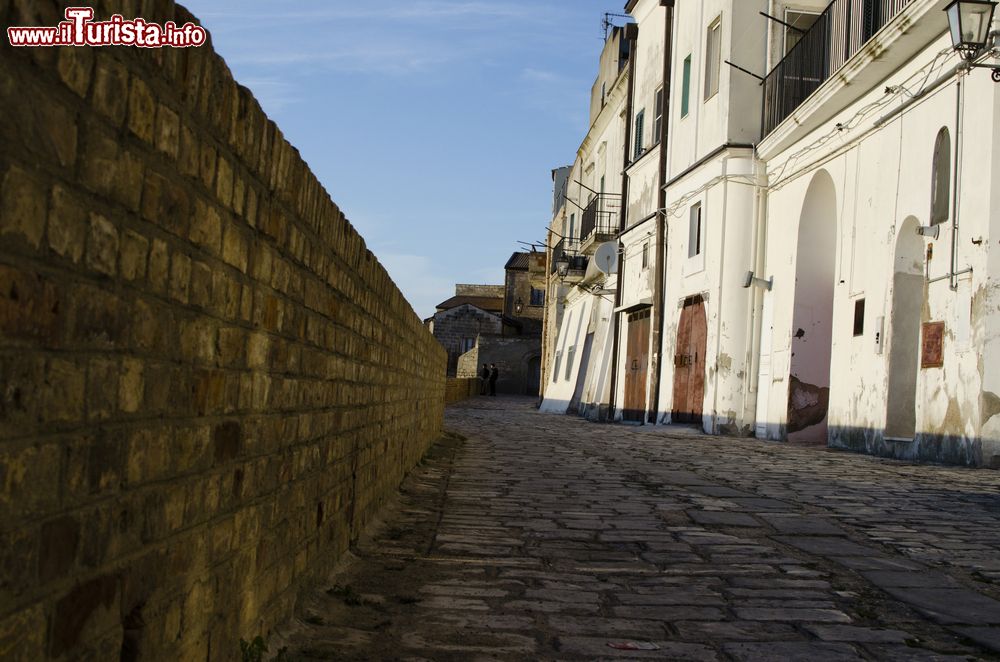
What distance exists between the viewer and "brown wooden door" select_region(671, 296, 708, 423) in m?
18.4

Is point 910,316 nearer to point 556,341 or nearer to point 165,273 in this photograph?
point 165,273

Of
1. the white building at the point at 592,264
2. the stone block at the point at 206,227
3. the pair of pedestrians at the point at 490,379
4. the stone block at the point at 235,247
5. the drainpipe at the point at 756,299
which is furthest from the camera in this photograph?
the pair of pedestrians at the point at 490,379

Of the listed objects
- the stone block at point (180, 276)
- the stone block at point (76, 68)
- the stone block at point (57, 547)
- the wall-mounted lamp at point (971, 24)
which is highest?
the wall-mounted lamp at point (971, 24)

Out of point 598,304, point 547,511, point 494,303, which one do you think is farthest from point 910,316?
point 494,303

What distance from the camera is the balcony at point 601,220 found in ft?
87.5

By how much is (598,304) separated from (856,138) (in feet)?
50.1

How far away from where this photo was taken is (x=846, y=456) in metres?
12.1

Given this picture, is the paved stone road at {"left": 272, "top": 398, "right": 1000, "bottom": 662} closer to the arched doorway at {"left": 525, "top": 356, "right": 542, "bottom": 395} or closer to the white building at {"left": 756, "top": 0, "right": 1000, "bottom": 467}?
the white building at {"left": 756, "top": 0, "right": 1000, "bottom": 467}

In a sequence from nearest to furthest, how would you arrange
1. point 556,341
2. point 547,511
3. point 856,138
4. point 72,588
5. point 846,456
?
point 72,588 → point 547,511 → point 846,456 → point 856,138 → point 556,341

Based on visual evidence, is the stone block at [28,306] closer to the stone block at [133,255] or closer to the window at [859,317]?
the stone block at [133,255]

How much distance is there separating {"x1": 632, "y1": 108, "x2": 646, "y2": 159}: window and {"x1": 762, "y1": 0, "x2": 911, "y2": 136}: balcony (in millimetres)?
6538

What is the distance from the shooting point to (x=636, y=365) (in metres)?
23.0

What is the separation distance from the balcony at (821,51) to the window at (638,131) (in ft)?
21.4

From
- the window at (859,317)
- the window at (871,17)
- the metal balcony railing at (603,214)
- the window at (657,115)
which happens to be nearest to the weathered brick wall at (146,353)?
the window at (859,317)
